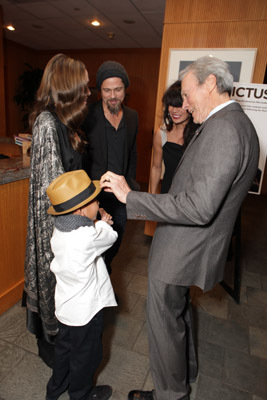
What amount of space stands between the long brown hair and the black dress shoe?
1.53 metres

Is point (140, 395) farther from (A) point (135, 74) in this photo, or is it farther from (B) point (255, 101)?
(A) point (135, 74)

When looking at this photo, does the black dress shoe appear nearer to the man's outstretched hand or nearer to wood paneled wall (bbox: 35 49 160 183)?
the man's outstretched hand

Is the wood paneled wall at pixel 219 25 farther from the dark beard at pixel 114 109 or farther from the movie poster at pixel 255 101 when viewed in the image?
the dark beard at pixel 114 109

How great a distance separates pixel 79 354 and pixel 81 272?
1.52 ft

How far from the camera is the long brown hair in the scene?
141cm

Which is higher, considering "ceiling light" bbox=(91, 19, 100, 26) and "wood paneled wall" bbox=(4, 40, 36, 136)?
A: "ceiling light" bbox=(91, 19, 100, 26)

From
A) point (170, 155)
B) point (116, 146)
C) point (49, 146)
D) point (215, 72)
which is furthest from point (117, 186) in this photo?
point (170, 155)

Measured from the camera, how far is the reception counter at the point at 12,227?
2053mm

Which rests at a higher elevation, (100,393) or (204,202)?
(204,202)

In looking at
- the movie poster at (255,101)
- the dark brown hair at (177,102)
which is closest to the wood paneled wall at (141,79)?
the movie poster at (255,101)

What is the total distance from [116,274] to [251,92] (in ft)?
7.47

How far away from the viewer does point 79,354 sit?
1335 mm

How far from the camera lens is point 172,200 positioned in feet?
3.49

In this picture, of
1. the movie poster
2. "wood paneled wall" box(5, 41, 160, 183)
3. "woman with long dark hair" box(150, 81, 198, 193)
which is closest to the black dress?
"woman with long dark hair" box(150, 81, 198, 193)
